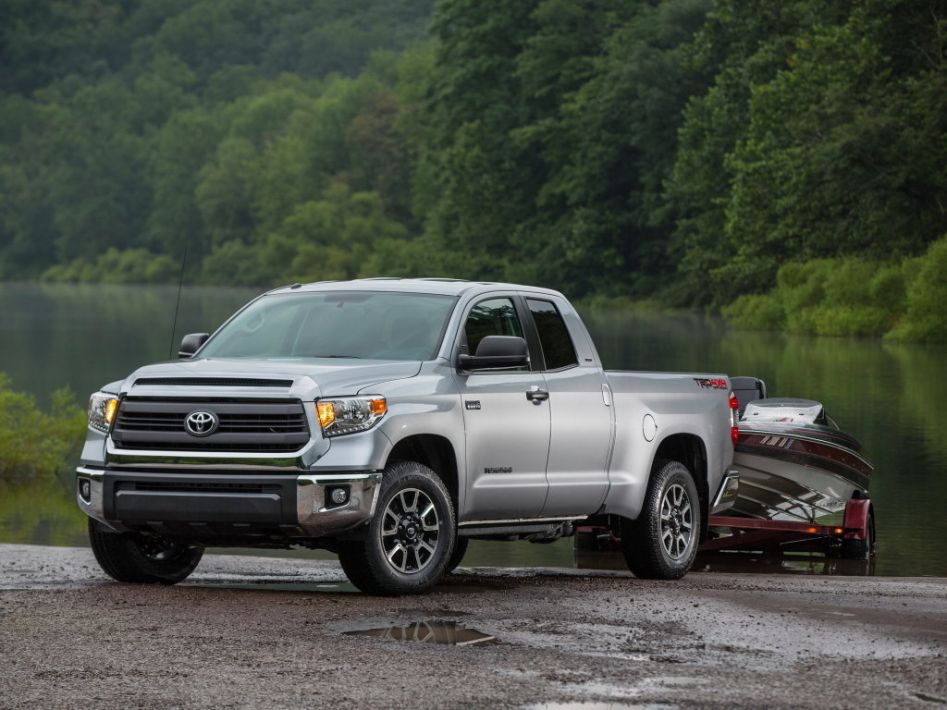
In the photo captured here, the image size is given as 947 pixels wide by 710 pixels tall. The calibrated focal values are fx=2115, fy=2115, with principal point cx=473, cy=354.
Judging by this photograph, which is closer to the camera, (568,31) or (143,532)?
(143,532)

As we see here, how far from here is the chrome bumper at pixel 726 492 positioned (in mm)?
14359

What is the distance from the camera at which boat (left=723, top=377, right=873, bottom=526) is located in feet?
52.2

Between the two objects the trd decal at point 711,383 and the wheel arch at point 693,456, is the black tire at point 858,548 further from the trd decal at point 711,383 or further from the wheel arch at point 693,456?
the trd decal at point 711,383

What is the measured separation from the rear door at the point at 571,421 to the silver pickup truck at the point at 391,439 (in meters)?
0.01

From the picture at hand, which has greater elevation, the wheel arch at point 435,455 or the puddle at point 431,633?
the wheel arch at point 435,455

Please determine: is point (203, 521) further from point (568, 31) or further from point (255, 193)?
point (255, 193)

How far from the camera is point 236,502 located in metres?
11.2

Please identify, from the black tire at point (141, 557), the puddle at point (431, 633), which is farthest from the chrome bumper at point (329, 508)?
the black tire at point (141, 557)

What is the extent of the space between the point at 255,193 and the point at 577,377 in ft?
485

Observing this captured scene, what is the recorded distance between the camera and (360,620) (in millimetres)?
10508

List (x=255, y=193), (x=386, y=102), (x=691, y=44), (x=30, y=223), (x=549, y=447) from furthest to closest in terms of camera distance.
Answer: (x=30, y=223)
(x=255, y=193)
(x=386, y=102)
(x=691, y=44)
(x=549, y=447)

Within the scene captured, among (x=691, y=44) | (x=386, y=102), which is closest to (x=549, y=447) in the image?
(x=691, y=44)

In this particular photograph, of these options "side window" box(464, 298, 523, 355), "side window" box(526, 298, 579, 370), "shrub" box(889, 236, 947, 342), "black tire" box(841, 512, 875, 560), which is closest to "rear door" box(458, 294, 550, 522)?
"side window" box(464, 298, 523, 355)

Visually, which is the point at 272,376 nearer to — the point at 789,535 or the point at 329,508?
the point at 329,508
